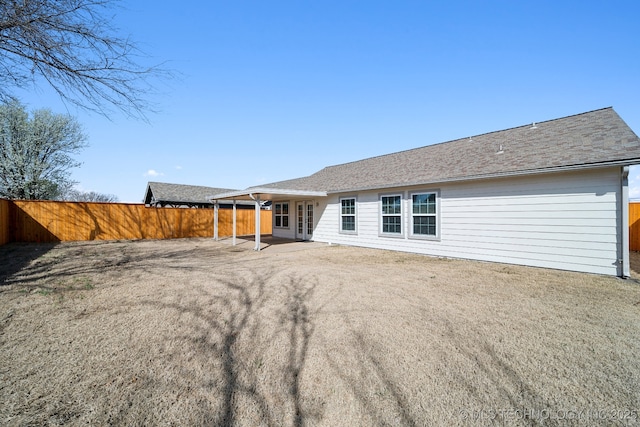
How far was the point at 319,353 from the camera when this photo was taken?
308 centimetres

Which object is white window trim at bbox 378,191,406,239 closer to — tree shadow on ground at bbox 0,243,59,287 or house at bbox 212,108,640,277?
house at bbox 212,108,640,277

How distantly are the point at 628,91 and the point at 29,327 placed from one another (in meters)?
16.4

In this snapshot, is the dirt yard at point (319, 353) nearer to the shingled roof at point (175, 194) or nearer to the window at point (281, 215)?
the window at point (281, 215)

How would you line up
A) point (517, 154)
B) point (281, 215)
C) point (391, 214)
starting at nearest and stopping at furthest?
point (517, 154), point (391, 214), point (281, 215)

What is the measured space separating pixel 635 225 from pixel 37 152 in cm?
3417

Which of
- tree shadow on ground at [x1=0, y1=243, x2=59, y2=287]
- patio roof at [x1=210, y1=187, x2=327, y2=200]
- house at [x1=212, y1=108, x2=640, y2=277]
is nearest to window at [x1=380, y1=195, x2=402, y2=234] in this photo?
house at [x1=212, y1=108, x2=640, y2=277]

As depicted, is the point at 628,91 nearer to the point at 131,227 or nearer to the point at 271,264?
the point at 271,264

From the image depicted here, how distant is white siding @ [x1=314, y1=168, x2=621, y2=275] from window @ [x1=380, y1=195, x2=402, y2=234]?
286 millimetres

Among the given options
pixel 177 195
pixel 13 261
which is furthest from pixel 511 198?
pixel 177 195

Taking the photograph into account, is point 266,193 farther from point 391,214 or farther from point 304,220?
point 391,214

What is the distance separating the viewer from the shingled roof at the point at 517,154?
22.1 ft

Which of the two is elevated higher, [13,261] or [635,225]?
[635,225]

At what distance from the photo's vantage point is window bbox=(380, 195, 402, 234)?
10672 mm

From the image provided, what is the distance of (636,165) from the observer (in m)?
5.91
